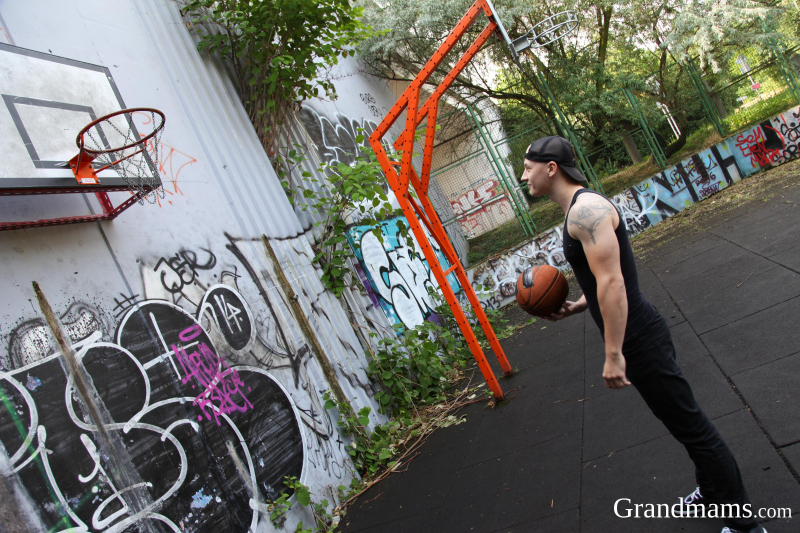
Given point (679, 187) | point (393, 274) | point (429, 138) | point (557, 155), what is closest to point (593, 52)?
point (679, 187)

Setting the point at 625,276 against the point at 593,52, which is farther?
the point at 593,52

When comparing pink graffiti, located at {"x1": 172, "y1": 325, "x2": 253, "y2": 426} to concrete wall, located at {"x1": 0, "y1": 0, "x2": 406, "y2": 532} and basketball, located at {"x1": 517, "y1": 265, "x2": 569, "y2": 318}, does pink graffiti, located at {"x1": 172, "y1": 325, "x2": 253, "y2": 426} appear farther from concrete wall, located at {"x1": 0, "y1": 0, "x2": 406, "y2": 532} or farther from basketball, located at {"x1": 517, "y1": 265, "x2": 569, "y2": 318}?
basketball, located at {"x1": 517, "y1": 265, "x2": 569, "y2": 318}

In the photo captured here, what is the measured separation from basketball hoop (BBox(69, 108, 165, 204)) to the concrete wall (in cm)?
37

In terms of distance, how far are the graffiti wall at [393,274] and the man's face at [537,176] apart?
4.35 meters

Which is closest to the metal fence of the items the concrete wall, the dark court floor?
the dark court floor

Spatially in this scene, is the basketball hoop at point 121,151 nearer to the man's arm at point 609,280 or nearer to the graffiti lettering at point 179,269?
the graffiti lettering at point 179,269

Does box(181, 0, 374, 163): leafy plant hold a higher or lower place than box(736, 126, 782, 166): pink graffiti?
higher

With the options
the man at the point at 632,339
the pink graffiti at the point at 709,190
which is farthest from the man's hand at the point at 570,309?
the pink graffiti at the point at 709,190

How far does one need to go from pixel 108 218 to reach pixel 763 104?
15.2m

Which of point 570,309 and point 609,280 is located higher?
point 609,280

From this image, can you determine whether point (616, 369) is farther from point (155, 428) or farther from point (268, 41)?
point (268, 41)

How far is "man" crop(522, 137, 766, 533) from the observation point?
2324 mm

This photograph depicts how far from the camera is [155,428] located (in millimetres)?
3486

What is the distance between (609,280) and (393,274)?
5.81 meters
